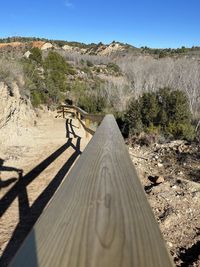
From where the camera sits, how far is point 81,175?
1.80 meters

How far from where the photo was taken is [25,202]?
582cm

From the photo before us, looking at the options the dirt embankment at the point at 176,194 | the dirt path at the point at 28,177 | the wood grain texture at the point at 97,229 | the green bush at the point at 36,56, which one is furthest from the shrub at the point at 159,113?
the green bush at the point at 36,56

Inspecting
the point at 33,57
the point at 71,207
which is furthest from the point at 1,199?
the point at 33,57

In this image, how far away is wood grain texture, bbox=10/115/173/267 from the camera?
3.17 feet

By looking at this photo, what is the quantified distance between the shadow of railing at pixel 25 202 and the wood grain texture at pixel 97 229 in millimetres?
2791

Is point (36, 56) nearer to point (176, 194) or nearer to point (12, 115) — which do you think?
point (12, 115)

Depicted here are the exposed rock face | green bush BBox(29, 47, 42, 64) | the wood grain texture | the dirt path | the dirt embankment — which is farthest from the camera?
green bush BBox(29, 47, 42, 64)

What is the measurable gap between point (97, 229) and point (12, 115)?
12.3 meters

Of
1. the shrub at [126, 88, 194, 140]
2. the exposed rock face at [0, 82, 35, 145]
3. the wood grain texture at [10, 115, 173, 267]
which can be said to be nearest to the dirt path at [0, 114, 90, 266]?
the exposed rock face at [0, 82, 35, 145]

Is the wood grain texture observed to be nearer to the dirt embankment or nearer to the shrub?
the dirt embankment

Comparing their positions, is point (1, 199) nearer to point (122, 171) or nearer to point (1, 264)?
point (1, 264)

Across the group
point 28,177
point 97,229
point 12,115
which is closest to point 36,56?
point 12,115

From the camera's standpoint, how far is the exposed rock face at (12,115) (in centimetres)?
1145

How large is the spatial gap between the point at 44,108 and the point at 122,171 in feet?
64.0
